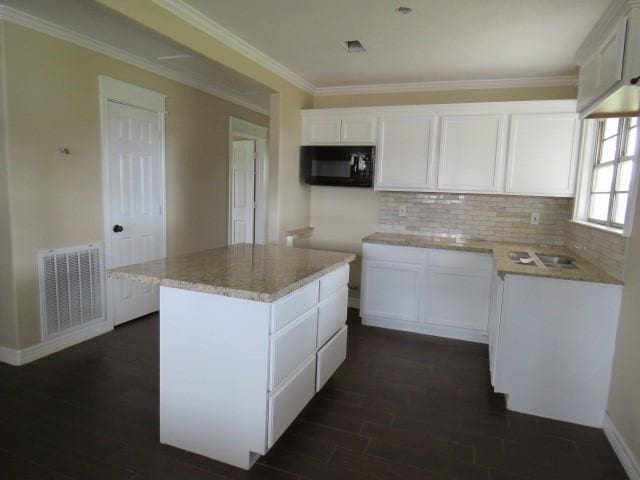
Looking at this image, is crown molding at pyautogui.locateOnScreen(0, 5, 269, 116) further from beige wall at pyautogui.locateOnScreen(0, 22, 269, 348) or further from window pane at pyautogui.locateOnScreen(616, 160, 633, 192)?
window pane at pyautogui.locateOnScreen(616, 160, 633, 192)

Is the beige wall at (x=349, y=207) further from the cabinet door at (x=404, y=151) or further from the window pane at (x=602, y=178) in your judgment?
the window pane at (x=602, y=178)

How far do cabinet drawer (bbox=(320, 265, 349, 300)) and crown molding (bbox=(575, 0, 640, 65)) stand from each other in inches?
83.4

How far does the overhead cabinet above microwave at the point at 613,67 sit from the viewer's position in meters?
2.07

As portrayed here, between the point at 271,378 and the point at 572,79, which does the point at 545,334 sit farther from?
the point at 572,79

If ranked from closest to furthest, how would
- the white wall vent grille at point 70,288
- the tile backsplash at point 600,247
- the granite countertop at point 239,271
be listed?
the granite countertop at point 239,271 → the tile backsplash at point 600,247 → the white wall vent grille at point 70,288

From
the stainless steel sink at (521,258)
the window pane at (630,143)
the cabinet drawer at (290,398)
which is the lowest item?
the cabinet drawer at (290,398)

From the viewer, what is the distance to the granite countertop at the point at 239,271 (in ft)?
6.03

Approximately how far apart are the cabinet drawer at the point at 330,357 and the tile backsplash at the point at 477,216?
6.08 ft

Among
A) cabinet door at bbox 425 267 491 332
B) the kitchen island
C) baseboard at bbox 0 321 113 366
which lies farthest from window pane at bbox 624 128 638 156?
baseboard at bbox 0 321 113 366

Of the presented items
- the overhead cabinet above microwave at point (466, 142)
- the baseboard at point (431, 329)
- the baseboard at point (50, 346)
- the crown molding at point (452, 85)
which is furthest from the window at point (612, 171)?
the baseboard at point (50, 346)

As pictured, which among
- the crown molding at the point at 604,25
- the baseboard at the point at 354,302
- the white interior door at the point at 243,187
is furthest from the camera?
the white interior door at the point at 243,187

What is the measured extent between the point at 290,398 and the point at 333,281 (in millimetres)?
779

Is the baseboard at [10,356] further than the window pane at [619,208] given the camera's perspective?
Yes

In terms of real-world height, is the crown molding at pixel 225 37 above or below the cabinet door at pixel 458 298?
above
